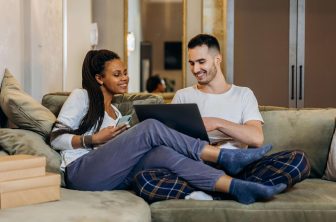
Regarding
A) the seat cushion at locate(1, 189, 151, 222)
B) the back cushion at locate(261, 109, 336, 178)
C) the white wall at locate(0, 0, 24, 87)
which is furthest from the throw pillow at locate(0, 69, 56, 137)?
the back cushion at locate(261, 109, 336, 178)

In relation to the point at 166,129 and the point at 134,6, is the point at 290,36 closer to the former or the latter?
the point at 134,6

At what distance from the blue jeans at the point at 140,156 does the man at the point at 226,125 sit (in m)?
0.07

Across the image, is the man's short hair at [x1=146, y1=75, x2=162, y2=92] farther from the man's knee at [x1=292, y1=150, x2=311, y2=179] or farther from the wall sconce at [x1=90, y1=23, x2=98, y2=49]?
the man's knee at [x1=292, y1=150, x2=311, y2=179]

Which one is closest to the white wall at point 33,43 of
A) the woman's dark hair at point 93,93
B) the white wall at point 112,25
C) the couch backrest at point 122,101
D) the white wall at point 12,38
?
the white wall at point 12,38

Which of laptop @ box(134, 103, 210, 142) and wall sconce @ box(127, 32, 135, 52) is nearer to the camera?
laptop @ box(134, 103, 210, 142)

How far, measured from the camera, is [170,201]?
2207 mm

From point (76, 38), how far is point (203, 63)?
2.09 metres

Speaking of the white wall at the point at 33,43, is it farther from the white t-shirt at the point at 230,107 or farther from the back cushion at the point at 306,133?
the back cushion at the point at 306,133

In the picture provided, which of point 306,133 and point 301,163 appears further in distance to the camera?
point 306,133

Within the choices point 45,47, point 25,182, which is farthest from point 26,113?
point 45,47

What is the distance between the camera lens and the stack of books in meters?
1.93

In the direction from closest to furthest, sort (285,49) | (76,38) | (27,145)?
(27,145)
(76,38)
(285,49)

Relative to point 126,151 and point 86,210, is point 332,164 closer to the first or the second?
point 126,151

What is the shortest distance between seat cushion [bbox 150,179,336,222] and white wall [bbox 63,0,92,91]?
2534 millimetres
